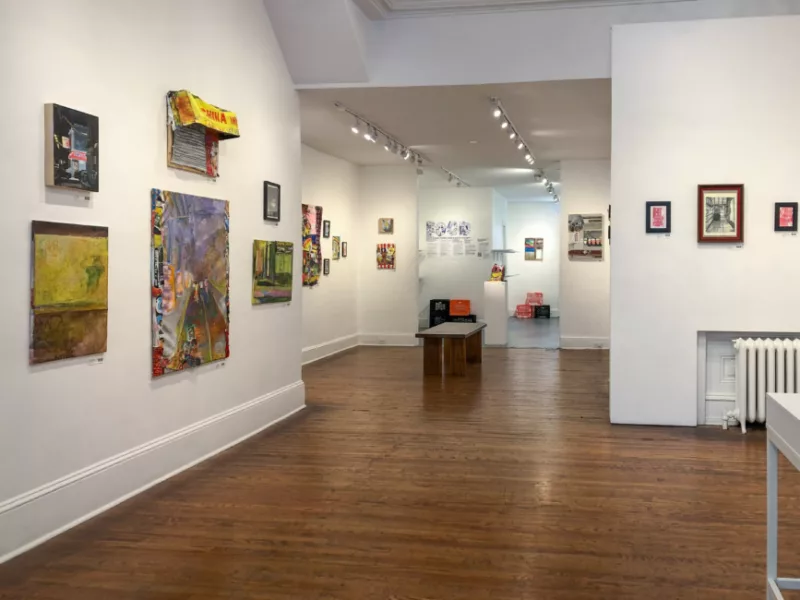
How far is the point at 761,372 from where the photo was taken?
638cm

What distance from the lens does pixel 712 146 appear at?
21.4 ft

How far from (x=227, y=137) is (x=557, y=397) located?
4469 mm

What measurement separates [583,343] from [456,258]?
19.6ft

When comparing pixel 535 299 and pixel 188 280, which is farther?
pixel 535 299

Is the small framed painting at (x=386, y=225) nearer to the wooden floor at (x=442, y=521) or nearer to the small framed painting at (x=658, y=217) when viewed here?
the wooden floor at (x=442, y=521)

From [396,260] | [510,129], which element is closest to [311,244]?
[396,260]

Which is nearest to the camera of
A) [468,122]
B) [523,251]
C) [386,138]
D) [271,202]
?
[271,202]

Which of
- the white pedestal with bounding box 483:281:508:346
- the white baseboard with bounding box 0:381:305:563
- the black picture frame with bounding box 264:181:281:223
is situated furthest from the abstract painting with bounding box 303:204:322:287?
the white baseboard with bounding box 0:381:305:563

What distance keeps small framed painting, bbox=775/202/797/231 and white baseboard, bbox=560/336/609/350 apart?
6.54 meters

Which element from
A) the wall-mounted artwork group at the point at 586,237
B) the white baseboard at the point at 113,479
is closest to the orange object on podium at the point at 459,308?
the wall-mounted artwork group at the point at 586,237

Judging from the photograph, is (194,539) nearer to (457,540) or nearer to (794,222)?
(457,540)

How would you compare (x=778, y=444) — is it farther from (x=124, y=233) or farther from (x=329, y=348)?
(x=329, y=348)

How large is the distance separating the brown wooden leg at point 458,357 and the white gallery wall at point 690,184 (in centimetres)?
328

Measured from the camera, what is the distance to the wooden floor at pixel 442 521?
3.36 meters
